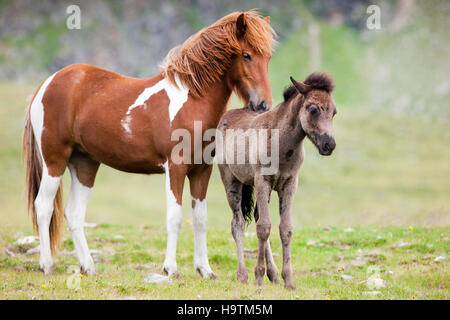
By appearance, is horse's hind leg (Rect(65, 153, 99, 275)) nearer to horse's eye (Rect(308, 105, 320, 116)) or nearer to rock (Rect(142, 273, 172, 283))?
rock (Rect(142, 273, 172, 283))

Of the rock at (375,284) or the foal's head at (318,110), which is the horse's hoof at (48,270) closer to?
the foal's head at (318,110)

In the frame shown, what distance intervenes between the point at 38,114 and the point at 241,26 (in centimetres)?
423

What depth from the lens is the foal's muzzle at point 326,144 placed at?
286 inches

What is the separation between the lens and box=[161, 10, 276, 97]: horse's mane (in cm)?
925

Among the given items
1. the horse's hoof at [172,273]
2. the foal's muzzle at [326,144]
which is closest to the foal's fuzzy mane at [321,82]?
the foal's muzzle at [326,144]

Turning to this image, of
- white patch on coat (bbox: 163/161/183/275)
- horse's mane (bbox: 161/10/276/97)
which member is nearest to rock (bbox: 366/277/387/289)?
white patch on coat (bbox: 163/161/183/275)

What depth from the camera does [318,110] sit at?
7.51m

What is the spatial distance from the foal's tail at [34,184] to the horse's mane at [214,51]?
Answer: 122 inches

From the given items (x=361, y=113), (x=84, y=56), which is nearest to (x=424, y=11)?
(x=361, y=113)

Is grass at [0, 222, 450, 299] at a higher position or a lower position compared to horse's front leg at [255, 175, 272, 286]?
lower

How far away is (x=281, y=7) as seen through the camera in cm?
13025

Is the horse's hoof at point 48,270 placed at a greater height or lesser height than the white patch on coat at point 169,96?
lesser

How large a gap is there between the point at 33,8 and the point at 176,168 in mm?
130081

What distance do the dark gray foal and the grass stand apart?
0.84 meters
